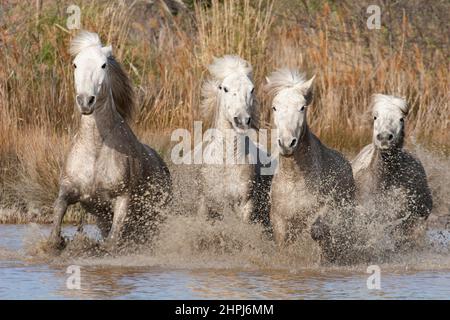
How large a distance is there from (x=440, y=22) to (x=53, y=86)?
655cm

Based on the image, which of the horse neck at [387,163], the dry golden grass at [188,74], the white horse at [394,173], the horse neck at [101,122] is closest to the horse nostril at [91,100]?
the horse neck at [101,122]

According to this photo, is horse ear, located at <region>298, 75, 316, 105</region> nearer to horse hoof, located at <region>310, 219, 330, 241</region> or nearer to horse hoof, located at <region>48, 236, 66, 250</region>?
horse hoof, located at <region>310, 219, 330, 241</region>

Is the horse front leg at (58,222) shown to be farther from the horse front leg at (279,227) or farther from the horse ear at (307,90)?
the horse ear at (307,90)

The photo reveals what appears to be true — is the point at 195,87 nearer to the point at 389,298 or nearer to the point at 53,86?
the point at 53,86

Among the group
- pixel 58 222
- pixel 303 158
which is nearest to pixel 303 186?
pixel 303 158

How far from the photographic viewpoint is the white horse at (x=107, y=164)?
8.66 meters

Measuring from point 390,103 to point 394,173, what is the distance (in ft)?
2.21

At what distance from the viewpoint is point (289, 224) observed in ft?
27.9

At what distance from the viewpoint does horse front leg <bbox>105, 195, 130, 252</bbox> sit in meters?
8.77

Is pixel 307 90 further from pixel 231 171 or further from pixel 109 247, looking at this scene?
pixel 109 247

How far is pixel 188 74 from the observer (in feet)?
47.1

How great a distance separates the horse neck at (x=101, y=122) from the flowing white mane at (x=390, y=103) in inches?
85.9

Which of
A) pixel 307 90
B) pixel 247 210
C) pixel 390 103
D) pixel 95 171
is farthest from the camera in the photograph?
pixel 390 103
